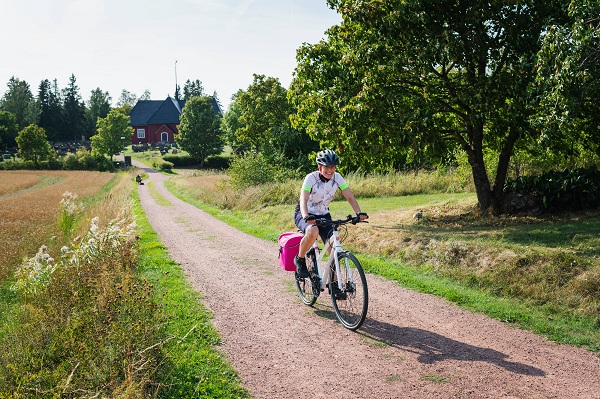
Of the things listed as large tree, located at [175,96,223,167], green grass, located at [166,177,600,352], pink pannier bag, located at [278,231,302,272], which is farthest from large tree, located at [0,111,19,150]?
pink pannier bag, located at [278,231,302,272]

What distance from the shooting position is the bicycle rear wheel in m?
7.31

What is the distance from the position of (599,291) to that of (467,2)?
8.07m

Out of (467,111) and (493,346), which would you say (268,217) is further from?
(493,346)

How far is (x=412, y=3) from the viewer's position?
1172 cm

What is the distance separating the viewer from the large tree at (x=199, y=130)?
235ft

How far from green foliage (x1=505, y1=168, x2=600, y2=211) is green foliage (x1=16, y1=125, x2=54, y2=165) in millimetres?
73372

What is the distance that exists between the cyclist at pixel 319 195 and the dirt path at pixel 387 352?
126cm

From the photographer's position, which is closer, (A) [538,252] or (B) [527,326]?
(B) [527,326]

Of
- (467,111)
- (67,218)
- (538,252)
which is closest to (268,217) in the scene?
(67,218)

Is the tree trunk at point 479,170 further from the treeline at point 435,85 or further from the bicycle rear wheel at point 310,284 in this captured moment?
the bicycle rear wheel at point 310,284

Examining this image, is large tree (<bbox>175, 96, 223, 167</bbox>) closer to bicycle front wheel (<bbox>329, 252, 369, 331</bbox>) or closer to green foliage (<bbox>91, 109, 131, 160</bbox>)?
green foliage (<bbox>91, 109, 131, 160</bbox>)

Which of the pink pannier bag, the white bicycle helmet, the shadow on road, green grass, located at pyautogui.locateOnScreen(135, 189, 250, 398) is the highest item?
the white bicycle helmet

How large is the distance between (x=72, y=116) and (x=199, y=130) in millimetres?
43445

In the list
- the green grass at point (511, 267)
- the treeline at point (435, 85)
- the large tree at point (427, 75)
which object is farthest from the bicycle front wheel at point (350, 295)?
the large tree at point (427, 75)
